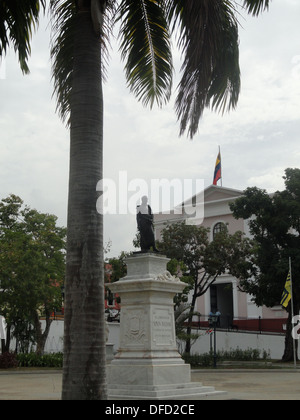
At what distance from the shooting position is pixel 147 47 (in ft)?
33.2

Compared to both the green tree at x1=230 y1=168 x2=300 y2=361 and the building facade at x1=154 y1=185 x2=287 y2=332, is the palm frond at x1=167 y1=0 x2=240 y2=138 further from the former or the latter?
the building facade at x1=154 y1=185 x2=287 y2=332

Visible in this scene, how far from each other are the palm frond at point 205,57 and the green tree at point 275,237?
20.4 meters

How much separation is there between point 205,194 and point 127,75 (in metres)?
34.2

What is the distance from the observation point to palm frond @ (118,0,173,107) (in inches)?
377

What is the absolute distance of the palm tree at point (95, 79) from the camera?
22.7 ft

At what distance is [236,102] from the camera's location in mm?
9570

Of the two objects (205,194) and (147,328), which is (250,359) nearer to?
(205,194)

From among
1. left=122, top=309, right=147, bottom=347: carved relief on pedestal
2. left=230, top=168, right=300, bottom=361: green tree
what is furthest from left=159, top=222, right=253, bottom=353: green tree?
left=122, top=309, right=147, bottom=347: carved relief on pedestal

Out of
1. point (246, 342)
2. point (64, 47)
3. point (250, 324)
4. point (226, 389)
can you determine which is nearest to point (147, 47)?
point (64, 47)

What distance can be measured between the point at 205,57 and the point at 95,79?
1.65 meters

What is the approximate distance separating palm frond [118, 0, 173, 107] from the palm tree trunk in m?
1.87

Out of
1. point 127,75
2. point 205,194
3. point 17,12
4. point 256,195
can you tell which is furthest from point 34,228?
point 17,12

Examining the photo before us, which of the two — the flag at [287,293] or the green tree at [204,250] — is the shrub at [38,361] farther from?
the flag at [287,293]
